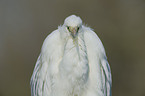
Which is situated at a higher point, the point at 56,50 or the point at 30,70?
the point at 56,50

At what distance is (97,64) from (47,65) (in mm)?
275

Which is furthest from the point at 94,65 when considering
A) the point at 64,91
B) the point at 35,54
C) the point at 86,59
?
the point at 35,54

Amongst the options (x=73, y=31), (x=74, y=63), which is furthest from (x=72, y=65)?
(x=73, y=31)

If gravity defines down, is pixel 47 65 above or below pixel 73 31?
below

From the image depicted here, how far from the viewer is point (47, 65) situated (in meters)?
1.39

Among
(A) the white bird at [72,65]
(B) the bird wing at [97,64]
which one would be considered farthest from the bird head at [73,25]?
(B) the bird wing at [97,64]

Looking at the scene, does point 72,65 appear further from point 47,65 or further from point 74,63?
point 47,65

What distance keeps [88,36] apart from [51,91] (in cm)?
36

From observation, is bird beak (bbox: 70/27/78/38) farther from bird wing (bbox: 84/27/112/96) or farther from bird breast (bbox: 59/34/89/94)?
bird wing (bbox: 84/27/112/96)

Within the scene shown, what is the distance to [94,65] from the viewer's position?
1.34 meters

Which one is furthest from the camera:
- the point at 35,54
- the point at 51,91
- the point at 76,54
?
the point at 35,54
